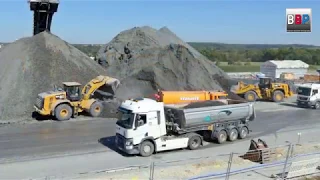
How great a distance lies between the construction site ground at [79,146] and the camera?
16.3 meters

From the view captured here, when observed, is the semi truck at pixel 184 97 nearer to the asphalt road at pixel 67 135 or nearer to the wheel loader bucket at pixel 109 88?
the asphalt road at pixel 67 135

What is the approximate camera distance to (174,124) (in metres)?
19.0

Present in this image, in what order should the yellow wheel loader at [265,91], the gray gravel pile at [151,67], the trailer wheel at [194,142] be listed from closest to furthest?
1. the trailer wheel at [194,142]
2. the gray gravel pile at [151,67]
3. the yellow wheel loader at [265,91]

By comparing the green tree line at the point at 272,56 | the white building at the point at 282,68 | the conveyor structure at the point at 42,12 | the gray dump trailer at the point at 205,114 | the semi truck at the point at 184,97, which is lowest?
the gray dump trailer at the point at 205,114

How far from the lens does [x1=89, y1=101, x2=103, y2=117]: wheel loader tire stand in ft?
90.1

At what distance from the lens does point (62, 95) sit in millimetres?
26219

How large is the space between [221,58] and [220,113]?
111 metres

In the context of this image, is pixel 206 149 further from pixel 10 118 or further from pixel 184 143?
pixel 10 118

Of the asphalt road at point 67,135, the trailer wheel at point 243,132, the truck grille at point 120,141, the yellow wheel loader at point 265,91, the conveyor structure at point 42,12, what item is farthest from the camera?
the yellow wheel loader at point 265,91

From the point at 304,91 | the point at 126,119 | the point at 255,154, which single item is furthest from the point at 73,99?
the point at 304,91

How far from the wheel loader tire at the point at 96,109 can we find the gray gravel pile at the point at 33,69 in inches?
163

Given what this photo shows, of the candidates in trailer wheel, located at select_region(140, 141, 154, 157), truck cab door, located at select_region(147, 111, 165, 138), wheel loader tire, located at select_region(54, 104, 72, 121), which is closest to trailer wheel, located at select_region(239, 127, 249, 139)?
truck cab door, located at select_region(147, 111, 165, 138)

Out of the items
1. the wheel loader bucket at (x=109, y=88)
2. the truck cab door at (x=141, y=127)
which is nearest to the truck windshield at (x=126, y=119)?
the truck cab door at (x=141, y=127)

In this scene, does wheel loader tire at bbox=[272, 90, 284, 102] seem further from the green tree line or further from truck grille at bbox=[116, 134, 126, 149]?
the green tree line
